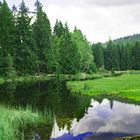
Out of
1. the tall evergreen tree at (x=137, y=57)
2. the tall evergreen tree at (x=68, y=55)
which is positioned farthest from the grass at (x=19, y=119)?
the tall evergreen tree at (x=137, y=57)

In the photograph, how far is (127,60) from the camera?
137375mm

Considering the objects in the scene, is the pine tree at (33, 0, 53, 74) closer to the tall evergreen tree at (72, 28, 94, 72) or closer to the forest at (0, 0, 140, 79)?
the forest at (0, 0, 140, 79)

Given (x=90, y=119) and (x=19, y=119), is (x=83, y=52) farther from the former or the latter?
(x=19, y=119)

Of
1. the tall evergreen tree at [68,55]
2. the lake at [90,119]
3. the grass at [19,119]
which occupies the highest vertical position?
the tall evergreen tree at [68,55]

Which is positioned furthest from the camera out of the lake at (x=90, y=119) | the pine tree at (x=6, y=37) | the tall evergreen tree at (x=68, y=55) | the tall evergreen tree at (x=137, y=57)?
the tall evergreen tree at (x=137, y=57)

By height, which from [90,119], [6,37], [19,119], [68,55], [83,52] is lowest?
[90,119]

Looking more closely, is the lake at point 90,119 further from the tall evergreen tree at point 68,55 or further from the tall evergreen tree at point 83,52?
the tall evergreen tree at point 83,52

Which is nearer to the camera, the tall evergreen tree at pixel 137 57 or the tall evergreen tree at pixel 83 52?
the tall evergreen tree at pixel 83 52

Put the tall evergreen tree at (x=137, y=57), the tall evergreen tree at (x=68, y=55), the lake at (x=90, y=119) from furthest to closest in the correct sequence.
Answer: the tall evergreen tree at (x=137, y=57) < the tall evergreen tree at (x=68, y=55) < the lake at (x=90, y=119)

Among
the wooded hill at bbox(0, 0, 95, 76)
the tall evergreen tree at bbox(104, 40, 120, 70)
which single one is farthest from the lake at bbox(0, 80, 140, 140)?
the tall evergreen tree at bbox(104, 40, 120, 70)

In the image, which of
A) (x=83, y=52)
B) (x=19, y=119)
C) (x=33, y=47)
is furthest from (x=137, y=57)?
(x=19, y=119)

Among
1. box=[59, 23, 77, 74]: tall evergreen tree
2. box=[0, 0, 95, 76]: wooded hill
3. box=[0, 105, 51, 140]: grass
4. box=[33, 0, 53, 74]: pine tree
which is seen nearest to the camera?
box=[0, 105, 51, 140]: grass

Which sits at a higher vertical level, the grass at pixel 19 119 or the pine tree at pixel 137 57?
the pine tree at pixel 137 57

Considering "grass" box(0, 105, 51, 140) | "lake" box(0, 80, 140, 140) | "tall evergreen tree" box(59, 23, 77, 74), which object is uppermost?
"tall evergreen tree" box(59, 23, 77, 74)
